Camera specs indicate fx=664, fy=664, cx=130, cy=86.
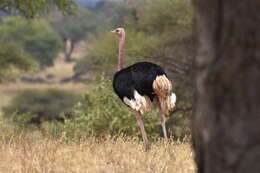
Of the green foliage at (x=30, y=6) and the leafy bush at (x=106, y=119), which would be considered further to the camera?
the green foliage at (x=30, y=6)

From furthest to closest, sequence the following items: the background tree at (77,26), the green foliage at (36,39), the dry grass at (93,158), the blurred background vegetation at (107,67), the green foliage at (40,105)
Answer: the background tree at (77,26)
the green foliage at (36,39)
the green foliage at (40,105)
the blurred background vegetation at (107,67)
the dry grass at (93,158)

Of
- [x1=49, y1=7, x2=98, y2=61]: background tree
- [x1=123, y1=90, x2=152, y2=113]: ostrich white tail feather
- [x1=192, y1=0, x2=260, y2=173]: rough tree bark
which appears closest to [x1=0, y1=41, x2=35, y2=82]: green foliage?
[x1=123, y1=90, x2=152, y2=113]: ostrich white tail feather

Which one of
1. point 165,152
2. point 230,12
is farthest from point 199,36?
point 165,152

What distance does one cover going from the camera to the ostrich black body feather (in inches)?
300

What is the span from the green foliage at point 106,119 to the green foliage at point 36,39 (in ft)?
154

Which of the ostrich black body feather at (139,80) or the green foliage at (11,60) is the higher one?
the ostrich black body feather at (139,80)

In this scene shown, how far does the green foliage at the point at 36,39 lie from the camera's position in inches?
2337

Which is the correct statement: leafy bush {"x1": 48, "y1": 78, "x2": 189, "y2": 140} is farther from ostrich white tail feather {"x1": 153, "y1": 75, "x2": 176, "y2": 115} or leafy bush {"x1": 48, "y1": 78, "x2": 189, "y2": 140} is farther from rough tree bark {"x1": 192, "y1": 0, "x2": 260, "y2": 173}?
rough tree bark {"x1": 192, "y1": 0, "x2": 260, "y2": 173}

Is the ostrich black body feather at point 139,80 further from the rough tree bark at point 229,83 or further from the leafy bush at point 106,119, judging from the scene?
the rough tree bark at point 229,83

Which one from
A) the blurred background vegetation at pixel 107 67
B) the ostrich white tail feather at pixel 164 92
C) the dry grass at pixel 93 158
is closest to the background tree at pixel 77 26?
the blurred background vegetation at pixel 107 67

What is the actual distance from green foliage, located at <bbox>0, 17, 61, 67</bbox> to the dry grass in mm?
52561

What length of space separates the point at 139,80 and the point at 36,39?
2095 inches

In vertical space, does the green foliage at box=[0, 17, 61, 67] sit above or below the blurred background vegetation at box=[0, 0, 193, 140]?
below

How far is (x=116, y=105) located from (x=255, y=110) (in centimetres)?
881
